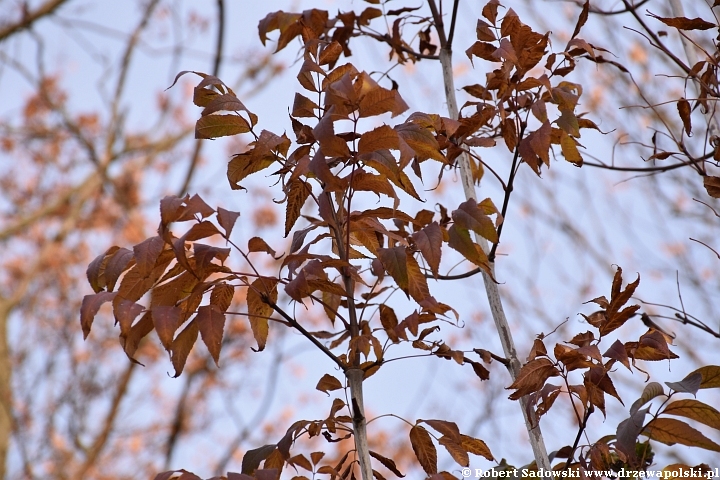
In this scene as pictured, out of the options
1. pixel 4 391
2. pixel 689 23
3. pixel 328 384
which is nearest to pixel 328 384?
pixel 328 384

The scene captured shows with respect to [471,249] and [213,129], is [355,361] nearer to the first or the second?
[471,249]

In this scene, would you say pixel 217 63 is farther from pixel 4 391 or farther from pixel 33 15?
pixel 4 391

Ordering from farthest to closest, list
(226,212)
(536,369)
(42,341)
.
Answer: (42,341)
(536,369)
(226,212)

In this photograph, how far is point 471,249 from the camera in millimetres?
823

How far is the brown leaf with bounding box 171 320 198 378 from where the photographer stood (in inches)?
29.8

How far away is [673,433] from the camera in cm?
86

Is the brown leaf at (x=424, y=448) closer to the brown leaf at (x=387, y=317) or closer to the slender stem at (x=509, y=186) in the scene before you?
the brown leaf at (x=387, y=317)

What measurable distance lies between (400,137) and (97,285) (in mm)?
413

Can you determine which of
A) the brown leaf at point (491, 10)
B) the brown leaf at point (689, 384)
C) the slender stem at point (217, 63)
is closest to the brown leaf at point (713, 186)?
the brown leaf at point (689, 384)

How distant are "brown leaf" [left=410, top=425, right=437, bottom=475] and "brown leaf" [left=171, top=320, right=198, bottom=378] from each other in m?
0.34

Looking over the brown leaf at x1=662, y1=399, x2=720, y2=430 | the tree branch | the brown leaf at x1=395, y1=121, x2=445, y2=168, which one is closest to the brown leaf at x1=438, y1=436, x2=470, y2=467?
the brown leaf at x1=662, y1=399, x2=720, y2=430


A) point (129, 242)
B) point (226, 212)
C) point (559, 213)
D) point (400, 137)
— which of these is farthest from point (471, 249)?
point (129, 242)

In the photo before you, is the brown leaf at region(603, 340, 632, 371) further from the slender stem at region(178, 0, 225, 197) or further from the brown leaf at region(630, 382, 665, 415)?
the slender stem at region(178, 0, 225, 197)

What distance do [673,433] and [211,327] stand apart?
62 centimetres
